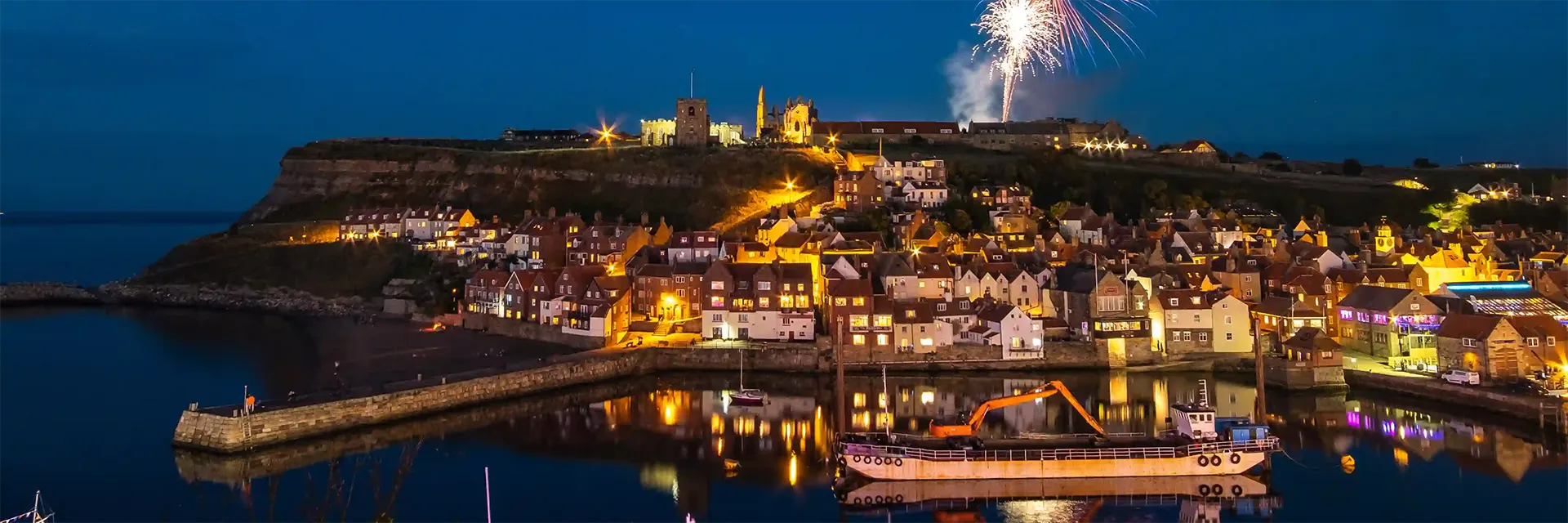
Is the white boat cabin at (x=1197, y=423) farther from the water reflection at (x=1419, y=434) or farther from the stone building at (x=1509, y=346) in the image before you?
the stone building at (x=1509, y=346)

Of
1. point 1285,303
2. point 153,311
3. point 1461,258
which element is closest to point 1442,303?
point 1285,303

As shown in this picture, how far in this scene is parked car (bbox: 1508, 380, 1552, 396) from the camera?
3136 cm

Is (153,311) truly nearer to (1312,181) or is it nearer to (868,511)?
(868,511)

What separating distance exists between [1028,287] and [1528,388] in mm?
18855

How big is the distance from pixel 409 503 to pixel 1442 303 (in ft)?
123

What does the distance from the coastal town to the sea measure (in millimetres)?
2673

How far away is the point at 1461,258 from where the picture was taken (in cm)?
5031

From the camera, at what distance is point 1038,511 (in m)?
23.2

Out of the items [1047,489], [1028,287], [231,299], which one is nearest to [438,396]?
[1047,489]

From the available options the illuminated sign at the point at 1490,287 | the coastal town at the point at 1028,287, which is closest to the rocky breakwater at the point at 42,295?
the coastal town at the point at 1028,287

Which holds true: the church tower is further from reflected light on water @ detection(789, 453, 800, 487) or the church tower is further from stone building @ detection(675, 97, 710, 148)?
reflected light on water @ detection(789, 453, 800, 487)

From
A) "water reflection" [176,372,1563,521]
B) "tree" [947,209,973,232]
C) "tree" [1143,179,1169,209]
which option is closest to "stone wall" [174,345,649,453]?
"water reflection" [176,372,1563,521]

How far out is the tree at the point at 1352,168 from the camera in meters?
83.6

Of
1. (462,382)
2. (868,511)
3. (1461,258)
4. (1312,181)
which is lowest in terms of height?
(868,511)
